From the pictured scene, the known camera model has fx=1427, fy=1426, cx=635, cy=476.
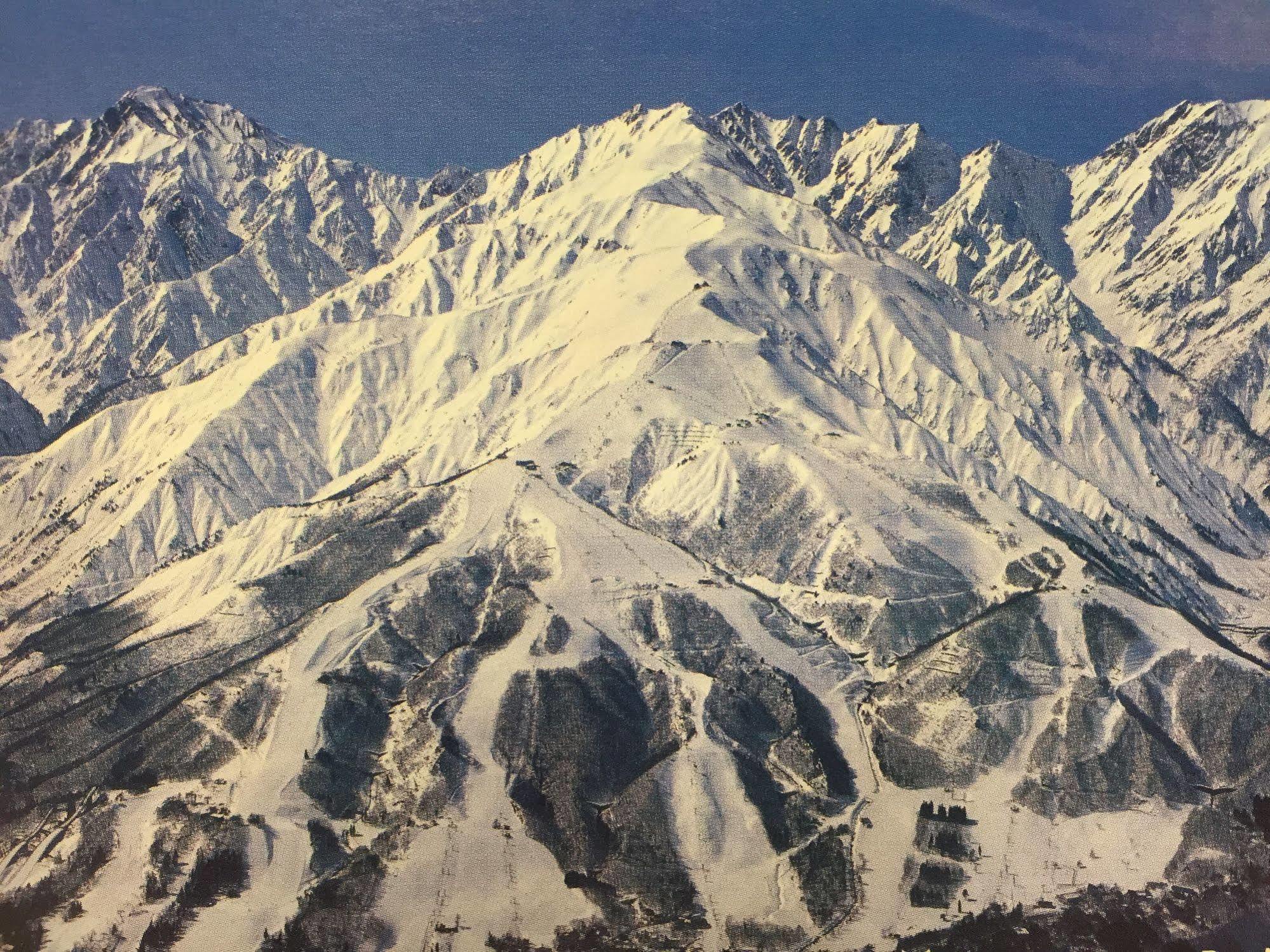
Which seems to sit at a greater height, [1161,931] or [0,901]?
[1161,931]

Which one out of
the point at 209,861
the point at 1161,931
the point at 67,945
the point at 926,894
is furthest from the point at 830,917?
the point at 67,945

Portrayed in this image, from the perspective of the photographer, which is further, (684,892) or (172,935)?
(684,892)

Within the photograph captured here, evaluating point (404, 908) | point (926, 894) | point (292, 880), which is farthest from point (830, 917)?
point (292, 880)

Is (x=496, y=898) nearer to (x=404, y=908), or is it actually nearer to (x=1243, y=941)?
(x=404, y=908)

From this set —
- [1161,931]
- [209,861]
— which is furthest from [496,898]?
[1161,931]

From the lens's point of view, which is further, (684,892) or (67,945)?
(684,892)

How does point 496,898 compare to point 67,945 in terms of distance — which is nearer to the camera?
point 67,945

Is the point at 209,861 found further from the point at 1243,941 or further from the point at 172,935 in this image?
the point at 1243,941

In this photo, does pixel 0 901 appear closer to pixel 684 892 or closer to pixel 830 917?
pixel 684 892
